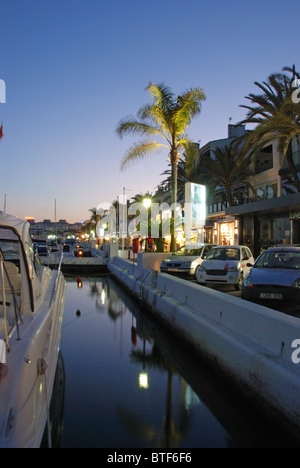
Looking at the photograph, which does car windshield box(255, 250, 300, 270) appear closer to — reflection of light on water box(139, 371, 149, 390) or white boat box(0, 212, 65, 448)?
reflection of light on water box(139, 371, 149, 390)

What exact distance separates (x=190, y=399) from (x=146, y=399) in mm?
617

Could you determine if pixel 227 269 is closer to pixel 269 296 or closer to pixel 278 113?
pixel 269 296

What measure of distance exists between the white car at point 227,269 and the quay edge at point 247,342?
374 centimetres

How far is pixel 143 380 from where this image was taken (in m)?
6.13

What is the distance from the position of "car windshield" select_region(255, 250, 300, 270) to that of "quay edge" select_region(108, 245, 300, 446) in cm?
244

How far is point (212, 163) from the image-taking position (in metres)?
31.2

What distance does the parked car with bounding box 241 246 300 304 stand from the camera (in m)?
8.45

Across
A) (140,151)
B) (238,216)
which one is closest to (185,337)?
(140,151)

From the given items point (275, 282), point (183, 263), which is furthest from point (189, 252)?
point (275, 282)

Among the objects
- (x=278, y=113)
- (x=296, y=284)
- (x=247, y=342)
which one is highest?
(x=278, y=113)

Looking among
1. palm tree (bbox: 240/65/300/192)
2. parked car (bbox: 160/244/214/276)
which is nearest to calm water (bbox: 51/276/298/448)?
parked car (bbox: 160/244/214/276)

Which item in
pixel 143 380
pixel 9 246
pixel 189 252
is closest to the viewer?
pixel 143 380
